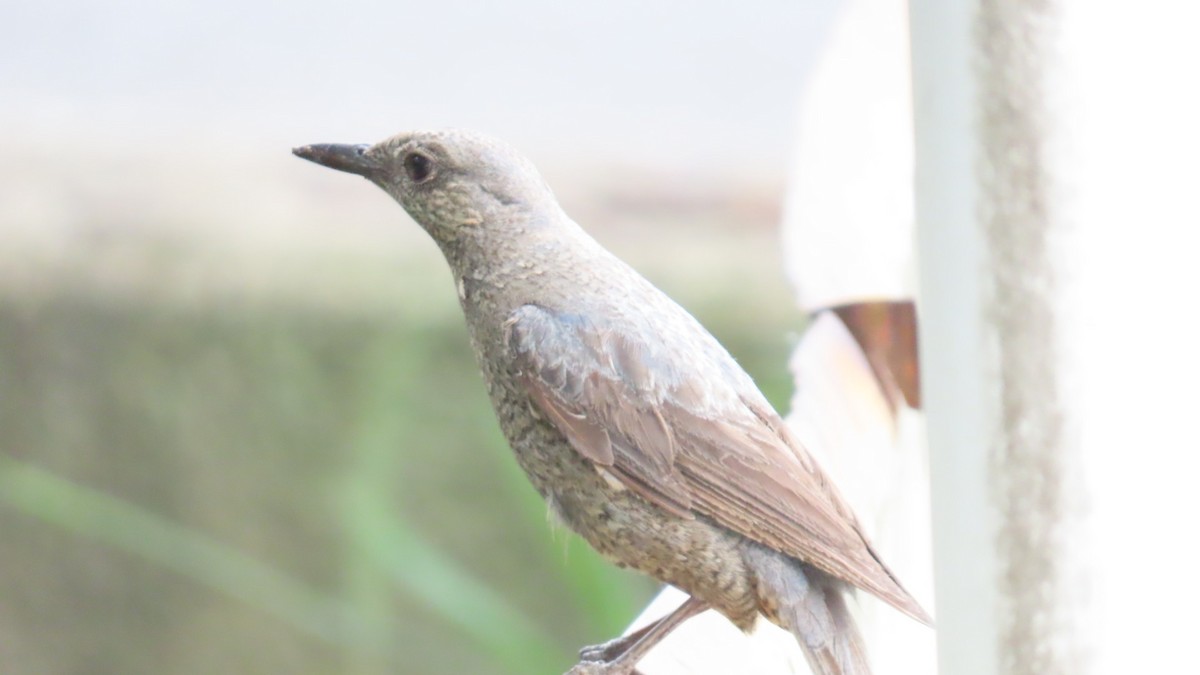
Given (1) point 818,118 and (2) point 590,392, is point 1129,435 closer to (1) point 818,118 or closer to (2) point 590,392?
(2) point 590,392

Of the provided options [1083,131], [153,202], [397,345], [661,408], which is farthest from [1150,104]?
[153,202]

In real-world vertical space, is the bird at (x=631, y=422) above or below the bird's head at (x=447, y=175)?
below

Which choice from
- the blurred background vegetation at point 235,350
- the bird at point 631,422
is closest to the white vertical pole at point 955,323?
the bird at point 631,422

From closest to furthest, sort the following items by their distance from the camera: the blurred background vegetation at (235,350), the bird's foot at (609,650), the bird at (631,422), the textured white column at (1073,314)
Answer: the textured white column at (1073,314) < the bird at (631,422) < the bird's foot at (609,650) < the blurred background vegetation at (235,350)

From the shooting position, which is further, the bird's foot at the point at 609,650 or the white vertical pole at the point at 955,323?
the bird's foot at the point at 609,650

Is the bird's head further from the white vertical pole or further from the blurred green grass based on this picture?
the blurred green grass

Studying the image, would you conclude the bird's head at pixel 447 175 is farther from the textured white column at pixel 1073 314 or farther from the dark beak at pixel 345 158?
the textured white column at pixel 1073 314

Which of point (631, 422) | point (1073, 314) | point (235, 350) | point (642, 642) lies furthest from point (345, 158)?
point (235, 350)
